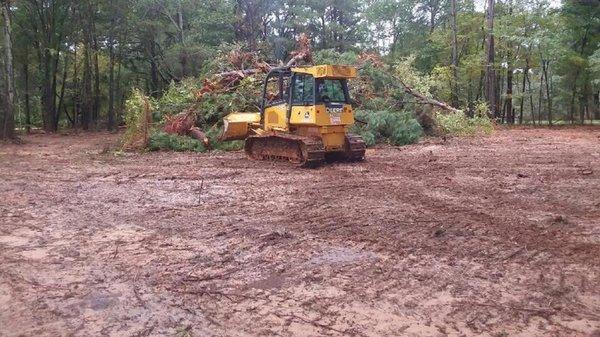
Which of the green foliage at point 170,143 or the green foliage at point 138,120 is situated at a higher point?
the green foliage at point 138,120

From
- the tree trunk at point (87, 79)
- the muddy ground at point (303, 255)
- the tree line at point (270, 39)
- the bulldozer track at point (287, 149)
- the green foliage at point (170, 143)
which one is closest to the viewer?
the muddy ground at point (303, 255)

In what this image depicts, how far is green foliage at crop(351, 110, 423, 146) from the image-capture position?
16328mm

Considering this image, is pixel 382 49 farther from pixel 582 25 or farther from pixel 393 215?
pixel 393 215

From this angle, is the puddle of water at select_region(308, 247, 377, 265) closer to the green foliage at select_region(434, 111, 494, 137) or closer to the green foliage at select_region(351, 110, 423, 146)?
the green foliage at select_region(351, 110, 423, 146)

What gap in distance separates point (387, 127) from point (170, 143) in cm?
711

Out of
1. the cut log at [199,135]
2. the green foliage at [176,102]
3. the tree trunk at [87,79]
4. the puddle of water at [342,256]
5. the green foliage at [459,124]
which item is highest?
the tree trunk at [87,79]

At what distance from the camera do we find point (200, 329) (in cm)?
360

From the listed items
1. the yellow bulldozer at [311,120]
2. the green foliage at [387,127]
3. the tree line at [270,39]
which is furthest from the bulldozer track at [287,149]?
the tree line at [270,39]

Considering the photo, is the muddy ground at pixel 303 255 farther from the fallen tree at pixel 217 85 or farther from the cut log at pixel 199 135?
the fallen tree at pixel 217 85

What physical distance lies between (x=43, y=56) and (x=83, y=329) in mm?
31118

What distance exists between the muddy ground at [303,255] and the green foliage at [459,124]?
895 centimetres

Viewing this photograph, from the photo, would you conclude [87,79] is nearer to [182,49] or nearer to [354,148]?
[182,49]

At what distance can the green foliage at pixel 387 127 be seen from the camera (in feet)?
53.6

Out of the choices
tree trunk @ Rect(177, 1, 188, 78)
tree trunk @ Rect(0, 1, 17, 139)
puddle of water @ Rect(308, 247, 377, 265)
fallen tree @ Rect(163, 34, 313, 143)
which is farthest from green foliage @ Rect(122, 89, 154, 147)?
puddle of water @ Rect(308, 247, 377, 265)
